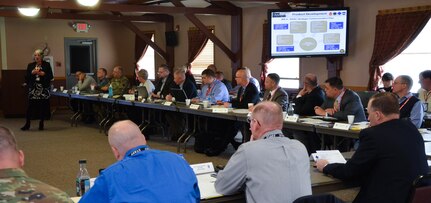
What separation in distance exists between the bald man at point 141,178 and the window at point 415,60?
639cm

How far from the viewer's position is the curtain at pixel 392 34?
7.42 meters

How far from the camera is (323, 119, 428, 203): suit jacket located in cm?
268

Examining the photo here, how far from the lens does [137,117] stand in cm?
863

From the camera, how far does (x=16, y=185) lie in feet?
5.31

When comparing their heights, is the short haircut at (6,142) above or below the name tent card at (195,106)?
above

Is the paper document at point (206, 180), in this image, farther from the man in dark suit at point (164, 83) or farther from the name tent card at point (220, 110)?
the man in dark suit at point (164, 83)

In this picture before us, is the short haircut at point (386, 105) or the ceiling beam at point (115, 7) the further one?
the ceiling beam at point (115, 7)

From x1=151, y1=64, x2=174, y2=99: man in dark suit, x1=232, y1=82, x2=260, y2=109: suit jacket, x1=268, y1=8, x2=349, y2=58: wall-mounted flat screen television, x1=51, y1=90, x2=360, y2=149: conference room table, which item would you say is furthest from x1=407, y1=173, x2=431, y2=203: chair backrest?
x1=151, y1=64, x2=174, y2=99: man in dark suit

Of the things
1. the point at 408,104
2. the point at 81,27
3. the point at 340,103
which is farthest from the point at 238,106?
the point at 81,27

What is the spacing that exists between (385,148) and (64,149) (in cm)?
562

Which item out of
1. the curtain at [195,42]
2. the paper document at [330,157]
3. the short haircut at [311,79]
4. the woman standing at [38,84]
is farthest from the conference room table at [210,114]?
the curtain at [195,42]

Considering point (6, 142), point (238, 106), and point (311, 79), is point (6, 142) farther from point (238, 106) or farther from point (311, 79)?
point (238, 106)

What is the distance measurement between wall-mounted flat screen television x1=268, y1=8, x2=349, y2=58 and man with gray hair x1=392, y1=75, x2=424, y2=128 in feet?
9.35

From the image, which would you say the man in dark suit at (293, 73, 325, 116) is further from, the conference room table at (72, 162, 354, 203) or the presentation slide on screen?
the conference room table at (72, 162, 354, 203)
